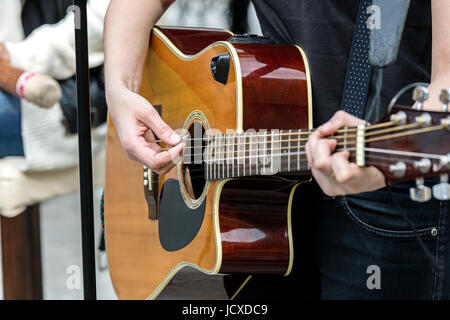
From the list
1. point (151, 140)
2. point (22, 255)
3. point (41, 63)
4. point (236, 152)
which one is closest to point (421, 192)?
point (236, 152)

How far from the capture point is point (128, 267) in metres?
1.29

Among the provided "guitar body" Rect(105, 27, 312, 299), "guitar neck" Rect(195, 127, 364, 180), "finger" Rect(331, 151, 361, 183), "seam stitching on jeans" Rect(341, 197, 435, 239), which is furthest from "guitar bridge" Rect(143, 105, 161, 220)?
"finger" Rect(331, 151, 361, 183)

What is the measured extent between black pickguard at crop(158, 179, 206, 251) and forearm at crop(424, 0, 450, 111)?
0.45 meters

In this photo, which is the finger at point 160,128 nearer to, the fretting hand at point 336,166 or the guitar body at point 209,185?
the guitar body at point 209,185

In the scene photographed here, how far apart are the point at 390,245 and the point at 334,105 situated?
0.23 metres

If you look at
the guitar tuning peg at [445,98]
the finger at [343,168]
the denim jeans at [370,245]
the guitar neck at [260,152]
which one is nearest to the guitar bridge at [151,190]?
the guitar neck at [260,152]

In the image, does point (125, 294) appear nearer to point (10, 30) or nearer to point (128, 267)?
point (128, 267)

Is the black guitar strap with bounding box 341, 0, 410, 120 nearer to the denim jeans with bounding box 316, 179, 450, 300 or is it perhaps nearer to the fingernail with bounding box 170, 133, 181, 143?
the denim jeans with bounding box 316, 179, 450, 300

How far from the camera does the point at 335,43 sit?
0.89 metres

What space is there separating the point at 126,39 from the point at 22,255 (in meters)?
1.00

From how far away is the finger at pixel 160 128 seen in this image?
1.01 m

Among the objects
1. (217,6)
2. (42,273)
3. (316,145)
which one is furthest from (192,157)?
(42,273)

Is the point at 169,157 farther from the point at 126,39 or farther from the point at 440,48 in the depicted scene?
the point at 440,48

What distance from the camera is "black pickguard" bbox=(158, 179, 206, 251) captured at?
104 centimetres
